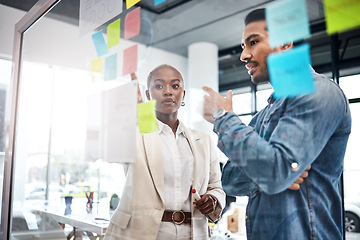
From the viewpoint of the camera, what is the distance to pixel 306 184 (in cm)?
73

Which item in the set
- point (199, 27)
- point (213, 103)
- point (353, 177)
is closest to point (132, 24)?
point (199, 27)

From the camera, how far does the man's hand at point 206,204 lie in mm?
970

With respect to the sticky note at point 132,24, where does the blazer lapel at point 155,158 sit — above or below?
below

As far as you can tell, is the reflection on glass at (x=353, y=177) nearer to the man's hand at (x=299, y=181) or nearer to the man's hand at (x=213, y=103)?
the man's hand at (x=299, y=181)

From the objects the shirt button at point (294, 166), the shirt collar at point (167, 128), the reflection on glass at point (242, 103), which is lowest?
the shirt button at point (294, 166)

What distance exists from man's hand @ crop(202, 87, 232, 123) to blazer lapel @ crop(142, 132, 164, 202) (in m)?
0.20

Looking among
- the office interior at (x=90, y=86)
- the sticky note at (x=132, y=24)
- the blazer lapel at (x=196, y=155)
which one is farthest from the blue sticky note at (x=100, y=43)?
the blazer lapel at (x=196, y=155)

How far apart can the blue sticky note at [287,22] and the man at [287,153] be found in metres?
0.02

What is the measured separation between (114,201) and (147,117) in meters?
0.32

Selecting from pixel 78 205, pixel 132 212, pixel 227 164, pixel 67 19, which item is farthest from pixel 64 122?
pixel 227 164

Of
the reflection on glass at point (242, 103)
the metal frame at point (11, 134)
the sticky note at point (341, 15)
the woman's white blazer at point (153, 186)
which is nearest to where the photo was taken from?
the sticky note at point (341, 15)

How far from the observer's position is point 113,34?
4.10 ft

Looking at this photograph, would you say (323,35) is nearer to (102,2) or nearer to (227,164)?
(227,164)

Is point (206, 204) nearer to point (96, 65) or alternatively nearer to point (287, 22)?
point (287, 22)
